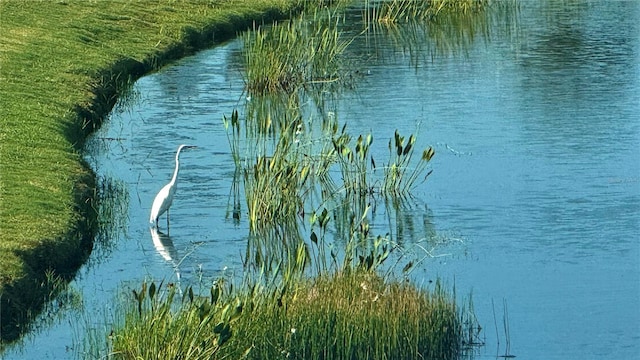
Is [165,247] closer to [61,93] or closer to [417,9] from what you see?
[61,93]

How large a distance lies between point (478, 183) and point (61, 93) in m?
6.70

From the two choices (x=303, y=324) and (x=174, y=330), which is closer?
(x=174, y=330)

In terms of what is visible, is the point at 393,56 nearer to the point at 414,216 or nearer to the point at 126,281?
the point at 414,216

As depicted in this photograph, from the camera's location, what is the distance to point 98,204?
1395 cm

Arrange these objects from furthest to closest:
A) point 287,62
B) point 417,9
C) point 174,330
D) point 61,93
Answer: point 417,9, point 287,62, point 61,93, point 174,330

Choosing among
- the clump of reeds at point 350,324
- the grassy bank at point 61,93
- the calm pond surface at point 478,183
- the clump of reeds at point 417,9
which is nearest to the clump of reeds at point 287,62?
the calm pond surface at point 478,183

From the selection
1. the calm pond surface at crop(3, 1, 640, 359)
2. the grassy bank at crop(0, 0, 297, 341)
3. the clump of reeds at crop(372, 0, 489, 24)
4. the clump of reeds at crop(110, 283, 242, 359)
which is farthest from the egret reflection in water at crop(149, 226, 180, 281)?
the clump of reeds at crop(372, 0, 489, 24)

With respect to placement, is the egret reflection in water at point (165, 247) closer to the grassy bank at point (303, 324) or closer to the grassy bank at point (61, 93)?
the grassy bank at point (61, 93)

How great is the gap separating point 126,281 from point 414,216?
350cm

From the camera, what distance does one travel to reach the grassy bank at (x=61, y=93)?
11.4m

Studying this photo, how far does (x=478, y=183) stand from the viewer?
14.8 meters

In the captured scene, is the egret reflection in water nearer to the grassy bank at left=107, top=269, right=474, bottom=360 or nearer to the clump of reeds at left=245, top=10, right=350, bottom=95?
the grassy bank at left=107, top=269, right=474, bottom=360

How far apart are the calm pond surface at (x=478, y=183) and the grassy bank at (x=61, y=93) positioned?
13.5 inches

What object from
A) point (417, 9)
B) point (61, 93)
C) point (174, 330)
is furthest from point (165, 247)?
point (417, 9)
